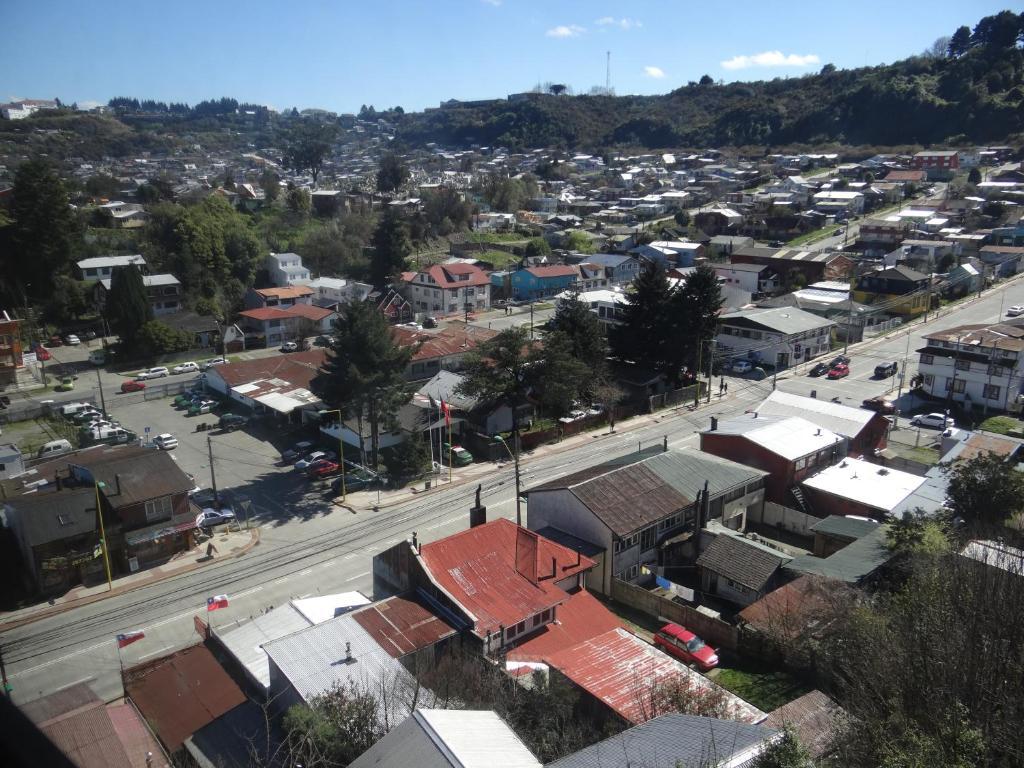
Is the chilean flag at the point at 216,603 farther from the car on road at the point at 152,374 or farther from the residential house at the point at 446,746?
the car on road at the point at 152,374

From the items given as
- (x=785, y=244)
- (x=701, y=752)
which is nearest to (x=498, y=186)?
(x=785, y=244)

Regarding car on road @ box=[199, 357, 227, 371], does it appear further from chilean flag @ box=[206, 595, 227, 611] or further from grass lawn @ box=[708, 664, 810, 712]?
grass lawn @ box=[708, 664, 810, 712]

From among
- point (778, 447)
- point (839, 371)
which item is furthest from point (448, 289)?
point (778, 447)

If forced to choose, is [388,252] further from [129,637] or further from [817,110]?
[817,110]

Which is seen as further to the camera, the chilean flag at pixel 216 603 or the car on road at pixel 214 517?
the car on road at pixel 214 517

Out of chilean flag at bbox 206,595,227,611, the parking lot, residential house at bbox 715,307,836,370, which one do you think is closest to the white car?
the parking lot

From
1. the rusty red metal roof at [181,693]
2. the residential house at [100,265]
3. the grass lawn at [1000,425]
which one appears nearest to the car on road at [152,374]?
the residential house at [100,265]

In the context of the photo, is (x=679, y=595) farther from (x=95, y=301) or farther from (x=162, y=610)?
(x=95, y=301)
